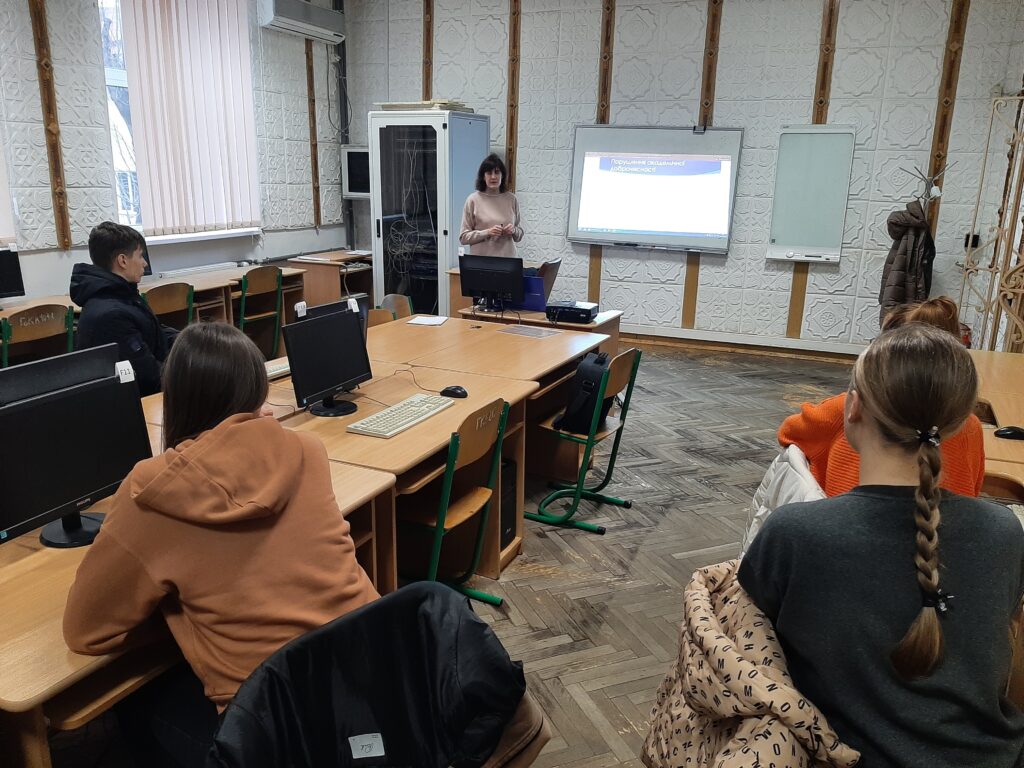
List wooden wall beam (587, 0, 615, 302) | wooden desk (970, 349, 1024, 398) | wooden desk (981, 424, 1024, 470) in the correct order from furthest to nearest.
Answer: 1. wooden wall beam (587, 0, 615, 302)
2. wooden desk (970, 349, 1024, 398)
3. wooden desk (981, 424, 1024, 470)

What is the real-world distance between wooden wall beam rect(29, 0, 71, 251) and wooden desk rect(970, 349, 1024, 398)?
5180 millimetres

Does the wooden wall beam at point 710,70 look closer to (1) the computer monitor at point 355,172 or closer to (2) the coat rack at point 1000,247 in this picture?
(2) the coat rack at point 1000,247

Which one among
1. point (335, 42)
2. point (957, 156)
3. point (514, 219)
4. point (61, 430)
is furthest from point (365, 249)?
point (61, 430)

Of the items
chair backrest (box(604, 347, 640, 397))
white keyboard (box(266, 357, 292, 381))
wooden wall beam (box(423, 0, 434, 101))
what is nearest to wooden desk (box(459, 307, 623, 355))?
chair backrest (box(604, 347, 640, 397))

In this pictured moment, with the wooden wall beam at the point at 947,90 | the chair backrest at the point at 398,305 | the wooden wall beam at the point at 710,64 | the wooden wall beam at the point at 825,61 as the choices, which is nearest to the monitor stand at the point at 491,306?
the chair backrest at the point at 398,305

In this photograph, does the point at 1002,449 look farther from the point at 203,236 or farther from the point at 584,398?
the point at 203,236

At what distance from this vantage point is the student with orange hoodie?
4.41 ft

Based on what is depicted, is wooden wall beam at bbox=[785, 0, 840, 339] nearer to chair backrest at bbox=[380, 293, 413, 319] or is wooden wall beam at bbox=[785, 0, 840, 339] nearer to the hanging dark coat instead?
the hanging dark coat

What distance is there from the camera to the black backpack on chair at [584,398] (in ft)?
11.1

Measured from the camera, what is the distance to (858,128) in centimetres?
609

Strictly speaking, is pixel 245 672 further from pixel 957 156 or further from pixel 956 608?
pixel 957 156

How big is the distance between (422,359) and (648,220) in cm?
391

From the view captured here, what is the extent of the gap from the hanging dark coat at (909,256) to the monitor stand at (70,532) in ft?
17.9

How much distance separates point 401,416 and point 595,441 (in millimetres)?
1058
